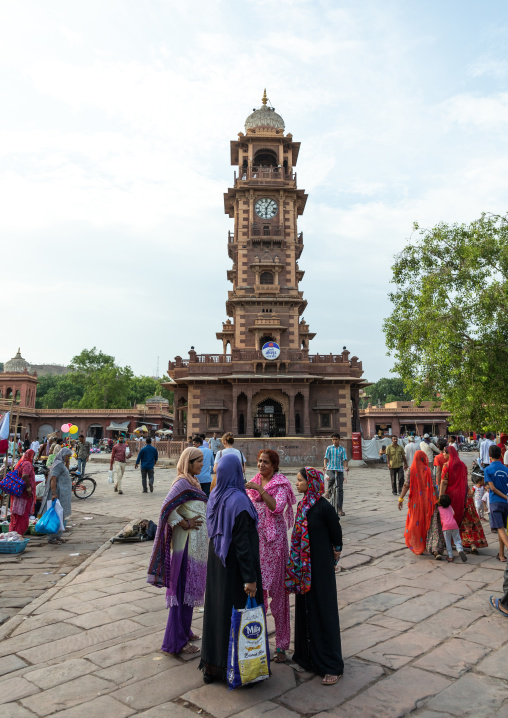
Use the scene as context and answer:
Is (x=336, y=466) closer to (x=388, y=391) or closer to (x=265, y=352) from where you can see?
(x=265, y=352)

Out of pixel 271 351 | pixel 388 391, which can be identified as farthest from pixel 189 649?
pixel 388 391

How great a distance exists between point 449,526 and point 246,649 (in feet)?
14.3

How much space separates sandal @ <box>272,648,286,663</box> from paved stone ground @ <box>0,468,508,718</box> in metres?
0.08

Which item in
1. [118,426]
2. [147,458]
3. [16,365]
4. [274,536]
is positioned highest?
[16,365]

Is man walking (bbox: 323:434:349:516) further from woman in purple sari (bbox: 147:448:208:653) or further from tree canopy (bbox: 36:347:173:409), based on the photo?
tree canopy (bbox: 36:347:173:409)

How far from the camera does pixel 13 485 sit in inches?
311

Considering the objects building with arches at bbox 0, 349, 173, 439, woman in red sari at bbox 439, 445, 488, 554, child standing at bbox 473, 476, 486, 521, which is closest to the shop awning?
building with arches at bbox 0, 349, 173, 439

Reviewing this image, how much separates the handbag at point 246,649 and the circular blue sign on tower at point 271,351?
25.4m

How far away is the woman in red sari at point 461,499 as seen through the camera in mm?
6875

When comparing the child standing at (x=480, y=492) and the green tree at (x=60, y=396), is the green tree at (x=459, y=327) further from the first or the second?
the green tree at (x=60, y=396)

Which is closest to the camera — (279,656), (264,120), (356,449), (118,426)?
(279,656)

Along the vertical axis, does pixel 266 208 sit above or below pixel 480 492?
above

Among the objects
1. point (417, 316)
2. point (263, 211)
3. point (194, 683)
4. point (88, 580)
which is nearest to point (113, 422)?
point (263, 211)

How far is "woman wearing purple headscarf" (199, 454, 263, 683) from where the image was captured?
3.40 m
